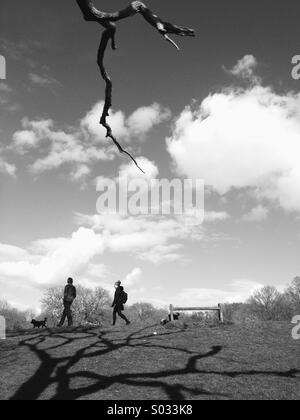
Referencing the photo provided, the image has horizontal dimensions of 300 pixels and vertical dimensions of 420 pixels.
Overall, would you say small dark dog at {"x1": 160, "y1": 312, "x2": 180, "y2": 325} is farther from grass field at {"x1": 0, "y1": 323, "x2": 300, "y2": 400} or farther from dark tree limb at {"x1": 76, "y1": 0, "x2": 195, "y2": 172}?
dark tree limb at {"x1": 76, "y1": 0, "x2": 195, "y2": 172}

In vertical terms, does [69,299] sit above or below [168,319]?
above

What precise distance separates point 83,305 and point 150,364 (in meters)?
66.7

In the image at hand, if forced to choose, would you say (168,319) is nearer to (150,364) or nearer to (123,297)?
(123,297)

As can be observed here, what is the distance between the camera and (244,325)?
15.6 m

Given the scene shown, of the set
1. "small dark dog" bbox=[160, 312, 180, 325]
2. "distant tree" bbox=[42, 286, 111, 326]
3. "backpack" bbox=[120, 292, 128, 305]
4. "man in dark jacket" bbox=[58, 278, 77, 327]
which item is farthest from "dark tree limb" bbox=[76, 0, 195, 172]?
"distant tree" bbox=[42, 286, 111, 326]

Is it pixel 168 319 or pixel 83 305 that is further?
pixel 83 305

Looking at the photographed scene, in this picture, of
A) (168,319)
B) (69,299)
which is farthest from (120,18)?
(168,319)

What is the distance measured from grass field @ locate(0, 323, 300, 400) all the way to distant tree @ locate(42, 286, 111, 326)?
184ft

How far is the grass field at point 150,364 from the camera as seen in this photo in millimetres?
8281

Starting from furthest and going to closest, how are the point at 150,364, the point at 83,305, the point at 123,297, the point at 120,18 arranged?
the point at 83,305
the point at 123,297
the point at 150,364
the point at 120,18

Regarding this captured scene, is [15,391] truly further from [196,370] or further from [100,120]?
[100,120]

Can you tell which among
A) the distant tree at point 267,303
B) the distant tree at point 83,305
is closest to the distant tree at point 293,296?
the distant tree at point 267,303

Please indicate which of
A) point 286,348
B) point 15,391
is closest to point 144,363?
point 15,391

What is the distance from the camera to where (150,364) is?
10.1 metres
